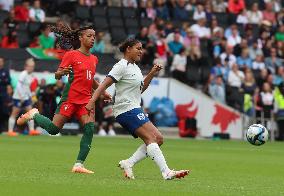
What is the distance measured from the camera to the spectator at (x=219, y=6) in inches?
1618

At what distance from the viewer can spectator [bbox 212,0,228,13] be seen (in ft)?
135

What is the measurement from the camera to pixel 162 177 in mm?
15141

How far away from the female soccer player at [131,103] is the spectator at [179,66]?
67.4ft

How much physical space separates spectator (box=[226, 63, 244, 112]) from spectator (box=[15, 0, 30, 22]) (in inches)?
286

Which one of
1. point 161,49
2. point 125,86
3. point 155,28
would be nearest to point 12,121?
point 161,49

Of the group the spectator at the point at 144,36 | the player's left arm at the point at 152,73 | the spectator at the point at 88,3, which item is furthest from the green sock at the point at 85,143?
the spectator at the point at 88,3

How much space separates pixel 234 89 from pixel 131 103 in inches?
858

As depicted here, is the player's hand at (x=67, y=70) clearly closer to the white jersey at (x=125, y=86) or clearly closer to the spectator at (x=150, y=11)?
the white jersey at (x=125, y=86)

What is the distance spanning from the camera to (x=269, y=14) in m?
41.5

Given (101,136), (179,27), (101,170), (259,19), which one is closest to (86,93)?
(101,170)

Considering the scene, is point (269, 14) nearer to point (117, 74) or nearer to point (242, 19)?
point (242, 19)

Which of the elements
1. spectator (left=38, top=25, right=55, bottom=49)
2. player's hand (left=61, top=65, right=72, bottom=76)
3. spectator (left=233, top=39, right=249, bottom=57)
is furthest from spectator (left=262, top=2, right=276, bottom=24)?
player's hand (left=61, top=65, right=72, bottom=76)

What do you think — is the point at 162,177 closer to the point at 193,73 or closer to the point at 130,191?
the point at 130,191

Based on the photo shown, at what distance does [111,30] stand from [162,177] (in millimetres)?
22027
